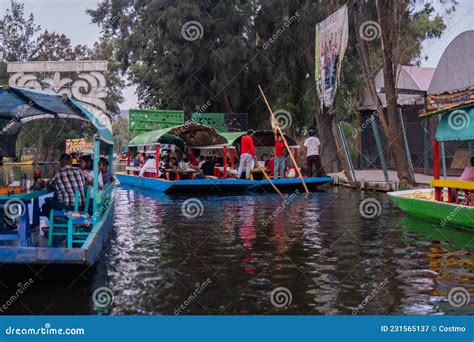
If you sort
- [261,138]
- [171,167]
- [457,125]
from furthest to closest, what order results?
[261,138]
[171,167]
[457,125]

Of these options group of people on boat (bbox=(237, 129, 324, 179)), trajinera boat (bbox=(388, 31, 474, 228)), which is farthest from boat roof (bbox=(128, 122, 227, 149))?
trajinera boat (bbox=(388, 31, 474, 228))

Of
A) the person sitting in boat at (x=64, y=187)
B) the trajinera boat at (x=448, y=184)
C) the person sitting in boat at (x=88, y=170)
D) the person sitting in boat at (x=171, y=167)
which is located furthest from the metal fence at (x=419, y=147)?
the person sitting in boat at (x=64, y=187)

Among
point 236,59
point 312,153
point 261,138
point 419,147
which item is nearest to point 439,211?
point 312,153

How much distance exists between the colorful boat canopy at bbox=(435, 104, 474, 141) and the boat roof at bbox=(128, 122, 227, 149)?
11613 mm

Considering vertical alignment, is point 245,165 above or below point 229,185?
above

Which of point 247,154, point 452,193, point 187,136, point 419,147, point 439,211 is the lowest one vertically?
point 439,211

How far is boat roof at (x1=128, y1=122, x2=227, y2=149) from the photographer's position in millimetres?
21734

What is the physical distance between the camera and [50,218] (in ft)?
25.6

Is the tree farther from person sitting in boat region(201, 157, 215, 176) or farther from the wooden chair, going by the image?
the wooden chair

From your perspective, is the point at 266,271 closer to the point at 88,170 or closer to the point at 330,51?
the point at 88,170

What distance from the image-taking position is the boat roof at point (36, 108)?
319 inches

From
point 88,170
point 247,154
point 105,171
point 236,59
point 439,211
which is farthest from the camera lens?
point 236,59

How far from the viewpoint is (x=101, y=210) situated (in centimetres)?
959

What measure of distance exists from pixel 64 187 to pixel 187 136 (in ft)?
50.1
